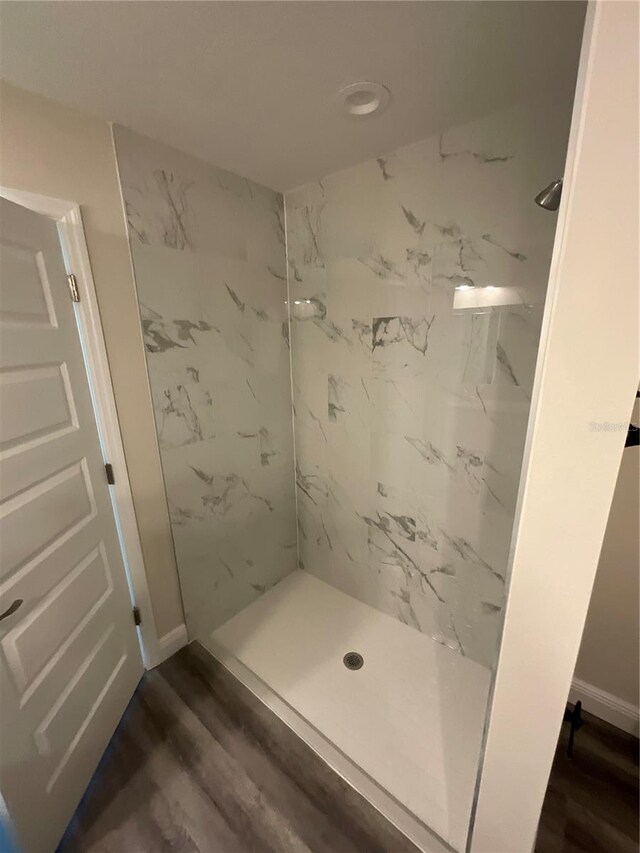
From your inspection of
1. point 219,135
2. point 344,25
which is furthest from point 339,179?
point 344,25

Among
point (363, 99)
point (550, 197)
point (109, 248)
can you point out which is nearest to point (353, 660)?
point (550, 197)

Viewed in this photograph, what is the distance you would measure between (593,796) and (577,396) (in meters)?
1.62

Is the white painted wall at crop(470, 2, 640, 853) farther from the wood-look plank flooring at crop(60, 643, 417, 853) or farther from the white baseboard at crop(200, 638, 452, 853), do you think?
the wood-look plank flooring at crop(60, 643, 417, 853)

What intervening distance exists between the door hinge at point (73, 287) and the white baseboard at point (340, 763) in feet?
6.08

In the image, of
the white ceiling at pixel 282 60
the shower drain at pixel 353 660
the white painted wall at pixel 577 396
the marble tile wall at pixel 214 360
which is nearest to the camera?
the white painted wall at pixel 577 396

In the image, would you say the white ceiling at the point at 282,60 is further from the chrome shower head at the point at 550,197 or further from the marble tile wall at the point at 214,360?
the chrome shower head at the point at 550,197

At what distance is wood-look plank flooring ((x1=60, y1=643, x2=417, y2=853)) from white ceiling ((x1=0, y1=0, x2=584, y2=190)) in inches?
96.3

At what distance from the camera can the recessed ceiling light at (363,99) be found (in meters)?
1.17

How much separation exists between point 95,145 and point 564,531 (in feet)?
6.32

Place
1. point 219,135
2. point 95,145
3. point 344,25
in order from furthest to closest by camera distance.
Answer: point 219,135 < point 95,145 < point 344,25

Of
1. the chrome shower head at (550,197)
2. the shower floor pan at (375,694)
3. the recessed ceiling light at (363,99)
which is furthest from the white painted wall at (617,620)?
the recessed ceiling light at (363,99)

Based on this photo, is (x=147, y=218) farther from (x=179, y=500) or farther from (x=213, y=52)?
(x=179, y=500)

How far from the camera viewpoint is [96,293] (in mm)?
1394

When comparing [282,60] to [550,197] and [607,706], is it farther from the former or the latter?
[607,706]
